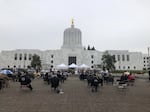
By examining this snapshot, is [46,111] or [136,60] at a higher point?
[136,60]

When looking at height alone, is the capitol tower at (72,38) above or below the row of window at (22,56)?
above

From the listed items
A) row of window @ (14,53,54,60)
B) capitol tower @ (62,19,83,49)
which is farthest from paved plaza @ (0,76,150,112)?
Answer: row of window @ (14,53,54,60)

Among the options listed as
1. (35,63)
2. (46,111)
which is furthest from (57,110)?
(35,63)

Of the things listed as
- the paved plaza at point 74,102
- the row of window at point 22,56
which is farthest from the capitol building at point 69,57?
the paved plaza at point 74,102

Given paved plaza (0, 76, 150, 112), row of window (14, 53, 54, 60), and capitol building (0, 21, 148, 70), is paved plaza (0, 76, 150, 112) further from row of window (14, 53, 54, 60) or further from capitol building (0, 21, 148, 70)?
row of window (14, 53, 54, 60)

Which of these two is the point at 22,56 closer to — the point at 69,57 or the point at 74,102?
the point at 69,57

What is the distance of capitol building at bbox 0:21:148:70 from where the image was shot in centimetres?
10694

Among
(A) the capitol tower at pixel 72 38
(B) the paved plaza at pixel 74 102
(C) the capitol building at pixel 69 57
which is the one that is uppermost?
(A) the capitol tower at pixel 72 38

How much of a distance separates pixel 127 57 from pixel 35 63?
4433 cm

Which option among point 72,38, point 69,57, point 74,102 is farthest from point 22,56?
point 74,102

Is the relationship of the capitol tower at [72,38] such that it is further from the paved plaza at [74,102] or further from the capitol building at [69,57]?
the paved plaza at [74,102]

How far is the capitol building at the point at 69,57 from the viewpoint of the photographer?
107 meters

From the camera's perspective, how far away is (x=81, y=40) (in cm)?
10850

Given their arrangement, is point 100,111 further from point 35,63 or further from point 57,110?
point 35,63
